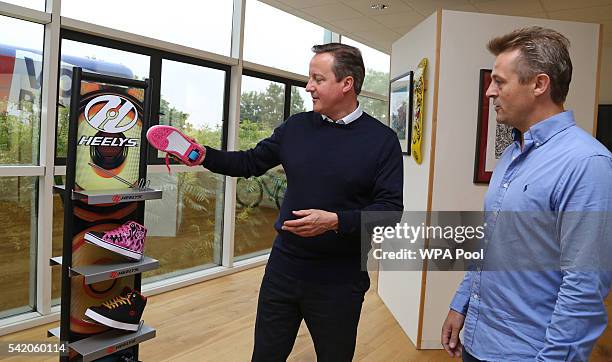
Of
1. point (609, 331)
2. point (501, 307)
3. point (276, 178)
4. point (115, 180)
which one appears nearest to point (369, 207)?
point (501, 307)

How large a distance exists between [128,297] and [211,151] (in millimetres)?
748

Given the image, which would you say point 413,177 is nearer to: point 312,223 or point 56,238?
point 312,223

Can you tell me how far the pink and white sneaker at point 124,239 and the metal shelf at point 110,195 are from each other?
0.43 feet

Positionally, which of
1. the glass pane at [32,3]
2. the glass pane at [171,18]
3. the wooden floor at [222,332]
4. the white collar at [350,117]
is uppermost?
the glass pane at [171,18]

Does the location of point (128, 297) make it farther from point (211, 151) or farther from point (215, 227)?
point (215, 227)

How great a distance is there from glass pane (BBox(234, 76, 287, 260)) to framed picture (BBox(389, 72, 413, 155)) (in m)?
1.61

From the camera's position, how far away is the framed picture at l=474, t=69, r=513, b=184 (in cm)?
312

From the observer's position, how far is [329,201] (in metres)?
1.74

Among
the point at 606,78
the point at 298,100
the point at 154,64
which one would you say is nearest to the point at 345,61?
the point at 154,64

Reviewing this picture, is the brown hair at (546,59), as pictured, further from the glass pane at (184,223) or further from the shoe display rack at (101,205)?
the glass pane at (184,223)

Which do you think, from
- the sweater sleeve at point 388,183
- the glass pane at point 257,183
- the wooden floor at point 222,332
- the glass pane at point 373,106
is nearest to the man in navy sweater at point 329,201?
the sweater sleeve at point 388,183

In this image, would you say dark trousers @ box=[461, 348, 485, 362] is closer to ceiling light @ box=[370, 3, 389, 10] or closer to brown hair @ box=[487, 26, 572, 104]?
brown hair @ box=[487, 26, 572, 104]

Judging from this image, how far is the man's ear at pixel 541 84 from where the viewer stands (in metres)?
1.18

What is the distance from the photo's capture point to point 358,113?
183 cm
